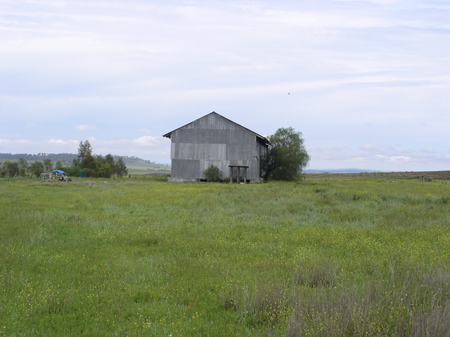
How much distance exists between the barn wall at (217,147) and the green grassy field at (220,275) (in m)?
30.6

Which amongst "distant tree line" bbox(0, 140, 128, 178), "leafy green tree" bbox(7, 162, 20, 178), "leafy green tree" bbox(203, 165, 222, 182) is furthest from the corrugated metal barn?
"leafy green tree" bbox(7, 162, 20, 178)

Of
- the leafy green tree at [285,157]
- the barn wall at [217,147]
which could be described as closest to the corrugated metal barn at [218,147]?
the barn wall at [217,147]

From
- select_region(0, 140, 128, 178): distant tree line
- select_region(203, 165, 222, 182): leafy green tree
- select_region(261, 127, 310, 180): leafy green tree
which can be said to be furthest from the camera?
select_region(0, 140, 128, 178): distant tree line

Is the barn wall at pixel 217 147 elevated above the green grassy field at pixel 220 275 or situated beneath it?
elevated above

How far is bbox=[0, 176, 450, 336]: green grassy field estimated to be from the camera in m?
5.79

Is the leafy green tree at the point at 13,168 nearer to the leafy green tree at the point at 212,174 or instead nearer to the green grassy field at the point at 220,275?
the leafy green tree at the point at 212,174

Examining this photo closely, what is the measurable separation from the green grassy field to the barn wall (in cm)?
3058

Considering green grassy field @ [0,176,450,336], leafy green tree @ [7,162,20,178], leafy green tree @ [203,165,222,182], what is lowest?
green grassy field @ [0,176,450,336]

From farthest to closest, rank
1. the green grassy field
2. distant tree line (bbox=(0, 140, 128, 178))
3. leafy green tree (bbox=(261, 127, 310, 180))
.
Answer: distant tree line (bbox=(0, 140, 128, 178)) < leafy green tree (bbox=(261, 127, 310, 180)) < the green grassy field

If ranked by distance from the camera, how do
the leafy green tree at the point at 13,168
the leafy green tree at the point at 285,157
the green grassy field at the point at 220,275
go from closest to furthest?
the green grassy field at the point at 220,275 < the leafy green tree at the point at 285,157 < the leafy green tree at the point at 13,168

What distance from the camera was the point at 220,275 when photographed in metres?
8.31

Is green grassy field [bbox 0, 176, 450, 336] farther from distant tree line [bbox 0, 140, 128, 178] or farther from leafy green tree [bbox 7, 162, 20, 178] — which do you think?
leafy green tree [bbox 7, 162, 20, 178]

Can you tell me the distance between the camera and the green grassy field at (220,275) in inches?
228

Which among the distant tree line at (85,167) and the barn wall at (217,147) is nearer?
the barn wall at (217,147)
